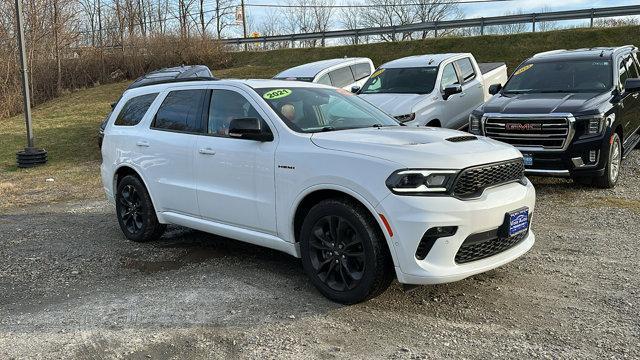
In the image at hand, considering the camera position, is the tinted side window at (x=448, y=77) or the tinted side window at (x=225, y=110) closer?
the tinted side window at (x=225, y=110)

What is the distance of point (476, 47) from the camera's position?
72.6ft

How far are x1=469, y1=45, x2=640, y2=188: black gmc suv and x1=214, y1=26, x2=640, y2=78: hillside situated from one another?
1044 centimetres

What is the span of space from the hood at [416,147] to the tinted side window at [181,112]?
155 centimetres

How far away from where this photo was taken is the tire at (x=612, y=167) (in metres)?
7.81

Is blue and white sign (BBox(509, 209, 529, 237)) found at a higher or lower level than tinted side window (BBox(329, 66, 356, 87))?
lower

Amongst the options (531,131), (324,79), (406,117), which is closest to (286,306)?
(531,131)

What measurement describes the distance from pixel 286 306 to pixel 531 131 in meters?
4.86

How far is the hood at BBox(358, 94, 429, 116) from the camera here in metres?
9.38

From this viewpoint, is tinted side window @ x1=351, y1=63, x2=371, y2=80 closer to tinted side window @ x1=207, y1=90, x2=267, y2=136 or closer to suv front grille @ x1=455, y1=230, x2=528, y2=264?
tinted side window @ x1=207, y1=90, x2=267, y2=136

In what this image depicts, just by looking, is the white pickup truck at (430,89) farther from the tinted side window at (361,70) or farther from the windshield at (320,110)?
the windshield at (320,110)

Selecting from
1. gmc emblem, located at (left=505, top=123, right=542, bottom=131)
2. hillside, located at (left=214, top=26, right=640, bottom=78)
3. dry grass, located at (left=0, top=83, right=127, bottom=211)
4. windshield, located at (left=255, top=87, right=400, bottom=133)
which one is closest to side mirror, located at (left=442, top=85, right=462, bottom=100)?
gmc emblem, located at (left=505, top=123, right=542, bottom=131)

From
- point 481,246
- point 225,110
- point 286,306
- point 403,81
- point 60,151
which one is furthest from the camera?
point 60,151

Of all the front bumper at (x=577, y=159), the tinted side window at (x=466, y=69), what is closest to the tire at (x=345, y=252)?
the front bumper at (x=577, y=159)

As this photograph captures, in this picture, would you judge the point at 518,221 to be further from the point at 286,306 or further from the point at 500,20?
the point at 500,20
